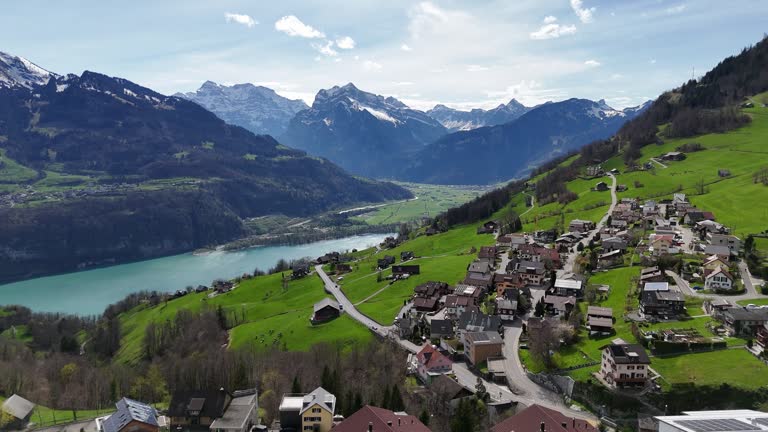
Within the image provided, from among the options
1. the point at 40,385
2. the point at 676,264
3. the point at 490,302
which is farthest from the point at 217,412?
the point at 676,264

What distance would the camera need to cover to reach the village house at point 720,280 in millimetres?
69875

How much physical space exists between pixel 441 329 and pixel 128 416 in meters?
41.6

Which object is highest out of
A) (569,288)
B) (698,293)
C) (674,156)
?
(674,156)

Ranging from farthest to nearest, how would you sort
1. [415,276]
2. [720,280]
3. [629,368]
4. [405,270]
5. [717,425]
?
[405,270] → [415,276] → [720,280] → [629,368] → [717,425]

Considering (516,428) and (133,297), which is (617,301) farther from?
(133,297)

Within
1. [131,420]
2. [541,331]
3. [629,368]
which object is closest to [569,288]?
[541,331]

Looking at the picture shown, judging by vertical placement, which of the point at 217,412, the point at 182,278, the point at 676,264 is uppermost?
the point at 676,264

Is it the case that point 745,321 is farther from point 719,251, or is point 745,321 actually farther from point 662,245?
point 662,245

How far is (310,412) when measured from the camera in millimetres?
48375

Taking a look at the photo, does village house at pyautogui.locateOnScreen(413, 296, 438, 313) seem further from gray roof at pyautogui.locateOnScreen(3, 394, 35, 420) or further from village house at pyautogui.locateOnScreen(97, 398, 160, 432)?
gray roof at pyautogui.locateOnScreen(3, 394, 35, 420)

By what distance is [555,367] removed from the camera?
59719 mm

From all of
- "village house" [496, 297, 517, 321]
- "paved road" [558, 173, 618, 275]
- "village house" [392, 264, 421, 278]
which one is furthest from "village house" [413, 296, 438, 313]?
"paved road" [558, 173, 618, 275]

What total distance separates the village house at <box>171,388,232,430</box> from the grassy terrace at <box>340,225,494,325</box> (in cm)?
3680

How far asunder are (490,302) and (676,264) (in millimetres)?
28730
